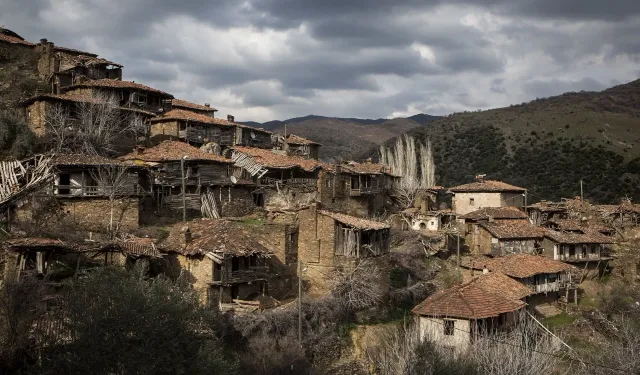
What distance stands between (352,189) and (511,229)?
490 inches

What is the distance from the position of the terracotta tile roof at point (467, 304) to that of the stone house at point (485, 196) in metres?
21.2

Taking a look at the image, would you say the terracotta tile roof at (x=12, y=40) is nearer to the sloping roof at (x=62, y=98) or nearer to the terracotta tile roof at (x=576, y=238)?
the sloping roof at (x=62, y=98)

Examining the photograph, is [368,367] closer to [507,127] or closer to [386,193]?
[386,193]

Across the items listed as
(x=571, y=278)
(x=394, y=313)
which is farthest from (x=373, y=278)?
(x=571, y=278)

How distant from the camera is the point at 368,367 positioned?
997 inches

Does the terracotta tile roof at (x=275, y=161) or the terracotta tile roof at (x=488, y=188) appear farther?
the terracotta tile roof at (x=488, y=188)

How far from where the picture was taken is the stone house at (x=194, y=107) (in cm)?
5031

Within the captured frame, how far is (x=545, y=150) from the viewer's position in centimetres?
8100

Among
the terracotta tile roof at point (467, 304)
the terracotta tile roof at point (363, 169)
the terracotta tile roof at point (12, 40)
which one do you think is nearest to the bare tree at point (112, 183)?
the terracotta tile roof at point (467, 304)

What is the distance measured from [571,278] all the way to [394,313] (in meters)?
16.3

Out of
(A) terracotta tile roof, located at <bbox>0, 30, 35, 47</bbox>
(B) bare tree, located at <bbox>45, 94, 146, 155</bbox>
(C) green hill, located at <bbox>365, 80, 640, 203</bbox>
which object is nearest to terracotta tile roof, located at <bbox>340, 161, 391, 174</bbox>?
(B) bare tree, located at <bbox>45, 94, 146, 155</bbox>

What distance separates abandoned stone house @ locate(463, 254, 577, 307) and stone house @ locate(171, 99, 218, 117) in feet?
91.0

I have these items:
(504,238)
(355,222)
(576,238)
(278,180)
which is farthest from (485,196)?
(355,222)

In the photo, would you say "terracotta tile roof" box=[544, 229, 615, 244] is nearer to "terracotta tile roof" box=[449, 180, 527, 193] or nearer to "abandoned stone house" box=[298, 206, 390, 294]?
"terracotta tile roof" box=[449, 180, 527, 193]
